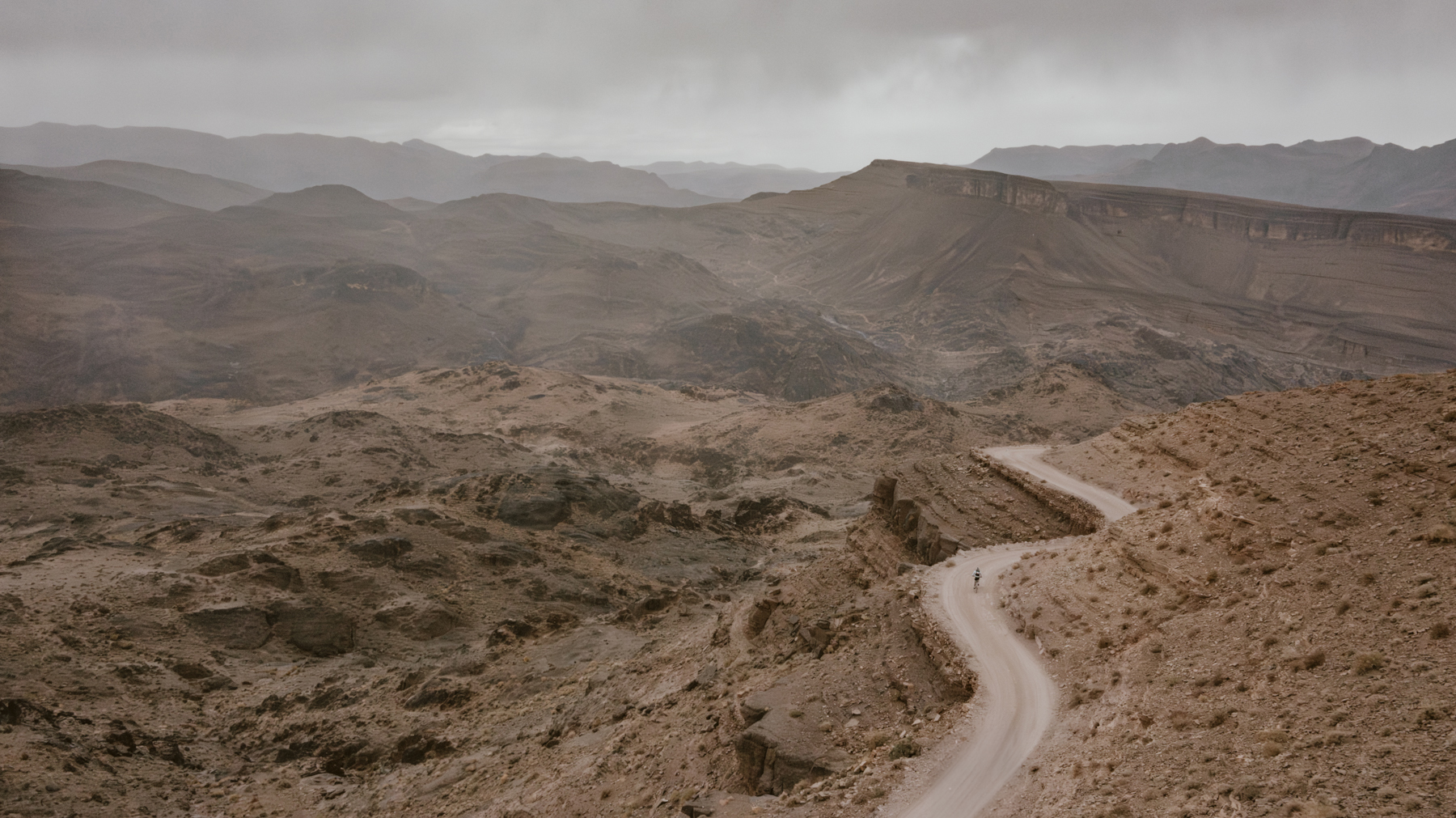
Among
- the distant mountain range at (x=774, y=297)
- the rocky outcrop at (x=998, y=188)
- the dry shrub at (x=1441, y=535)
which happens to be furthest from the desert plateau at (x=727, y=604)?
the rocky outcrop at (x=998, y=188)

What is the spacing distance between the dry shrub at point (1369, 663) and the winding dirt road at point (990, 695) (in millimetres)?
4282

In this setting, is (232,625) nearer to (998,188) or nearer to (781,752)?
(781,752)

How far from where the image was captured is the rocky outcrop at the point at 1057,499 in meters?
20.5

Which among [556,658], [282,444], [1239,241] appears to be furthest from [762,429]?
[1239,241]

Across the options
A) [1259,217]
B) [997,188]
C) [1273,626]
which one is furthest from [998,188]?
[1273,626]

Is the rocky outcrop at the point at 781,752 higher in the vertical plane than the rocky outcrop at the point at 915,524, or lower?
lower

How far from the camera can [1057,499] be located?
22.1 metres

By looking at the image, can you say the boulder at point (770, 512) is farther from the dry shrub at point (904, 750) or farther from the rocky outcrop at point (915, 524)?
the dry shrub at point (904, 750)

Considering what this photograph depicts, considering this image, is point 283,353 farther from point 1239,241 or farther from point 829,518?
point 1239,241

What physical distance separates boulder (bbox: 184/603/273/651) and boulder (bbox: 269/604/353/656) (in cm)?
39

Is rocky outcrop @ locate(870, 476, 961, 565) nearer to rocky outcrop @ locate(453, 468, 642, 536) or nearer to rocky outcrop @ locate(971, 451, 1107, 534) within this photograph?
rocky outcrop @ locate(971, 451, 1107, 534)

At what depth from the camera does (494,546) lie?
30.4 metres

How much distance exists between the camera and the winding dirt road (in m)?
11.4

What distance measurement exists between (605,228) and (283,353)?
108965 mm
